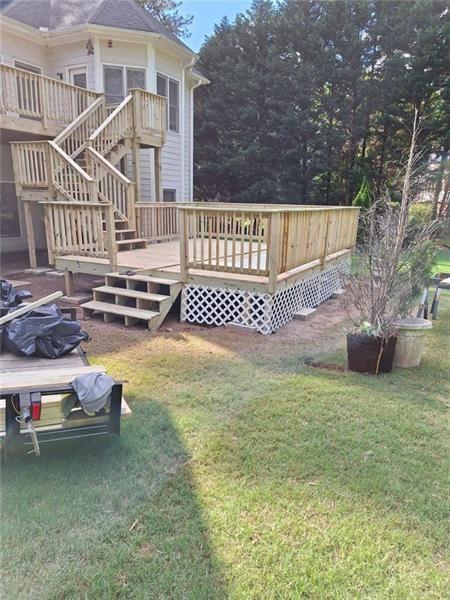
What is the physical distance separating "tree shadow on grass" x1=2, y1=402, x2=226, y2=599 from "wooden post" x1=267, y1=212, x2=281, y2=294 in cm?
278

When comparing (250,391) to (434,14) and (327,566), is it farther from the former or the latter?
(434,14)

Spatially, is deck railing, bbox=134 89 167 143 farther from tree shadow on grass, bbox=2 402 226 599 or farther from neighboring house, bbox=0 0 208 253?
tree shadow on grass, bbox=2 402 226 599

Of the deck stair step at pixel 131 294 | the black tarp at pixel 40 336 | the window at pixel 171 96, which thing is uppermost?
the window at pixel 171 96

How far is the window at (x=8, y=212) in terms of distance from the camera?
1103 centimetres

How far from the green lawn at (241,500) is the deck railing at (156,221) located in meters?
5.93

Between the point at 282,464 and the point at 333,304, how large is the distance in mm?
5197

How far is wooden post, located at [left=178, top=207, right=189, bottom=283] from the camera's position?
18.1 feet

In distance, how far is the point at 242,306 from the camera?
5.65 metres

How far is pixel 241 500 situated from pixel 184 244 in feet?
12.7

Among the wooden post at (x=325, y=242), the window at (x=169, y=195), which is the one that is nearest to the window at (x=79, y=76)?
the window at (x=169, y=195)

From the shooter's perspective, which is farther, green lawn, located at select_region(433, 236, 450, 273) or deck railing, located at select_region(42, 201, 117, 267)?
green lawn, located at select_region(433, 236, 450, 273)

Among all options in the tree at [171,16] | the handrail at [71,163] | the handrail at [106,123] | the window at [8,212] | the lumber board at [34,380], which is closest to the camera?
the lumber board at [34,380]

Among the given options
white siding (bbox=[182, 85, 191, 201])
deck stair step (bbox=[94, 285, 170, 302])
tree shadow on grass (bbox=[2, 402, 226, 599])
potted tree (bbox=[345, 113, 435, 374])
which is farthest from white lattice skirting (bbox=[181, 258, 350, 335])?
white siding (bbox=[182, 85, 191, 201])

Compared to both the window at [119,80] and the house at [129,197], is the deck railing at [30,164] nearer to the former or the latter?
the house at [129,197]
